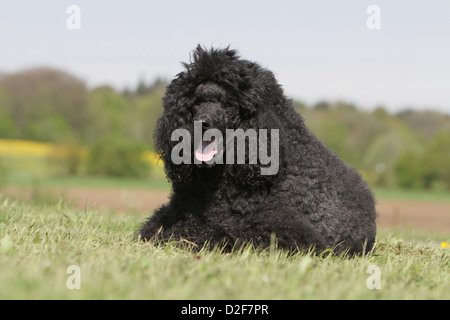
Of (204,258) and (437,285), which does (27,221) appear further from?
(437,285)

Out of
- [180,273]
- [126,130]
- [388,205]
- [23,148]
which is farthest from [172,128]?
[126,130]

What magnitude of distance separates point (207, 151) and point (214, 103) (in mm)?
401

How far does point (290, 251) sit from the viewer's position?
4.34 meters

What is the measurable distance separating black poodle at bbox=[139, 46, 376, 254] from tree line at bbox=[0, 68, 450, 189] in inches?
1266

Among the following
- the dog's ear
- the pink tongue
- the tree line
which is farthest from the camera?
the tree line

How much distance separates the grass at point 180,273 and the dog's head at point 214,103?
821 mm

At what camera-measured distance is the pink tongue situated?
14.5 ft

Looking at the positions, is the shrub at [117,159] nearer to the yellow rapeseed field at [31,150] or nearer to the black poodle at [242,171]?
the yellow rapeseed field at [31,150]

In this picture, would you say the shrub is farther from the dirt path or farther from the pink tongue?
the pink tongue

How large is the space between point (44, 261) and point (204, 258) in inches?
43.4

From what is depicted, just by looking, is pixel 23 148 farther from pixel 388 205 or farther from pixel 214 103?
pixel 214 103

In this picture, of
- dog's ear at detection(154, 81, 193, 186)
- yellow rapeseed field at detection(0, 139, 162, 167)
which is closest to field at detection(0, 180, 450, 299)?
dog's ear at detection(154, 81, 193, 186)

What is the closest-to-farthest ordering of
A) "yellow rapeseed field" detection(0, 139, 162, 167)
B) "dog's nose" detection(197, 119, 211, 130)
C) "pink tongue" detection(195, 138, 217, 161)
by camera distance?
"dog's nose" detection(197, 119, 211, 130) < "pink tongue" detection(195, 138, 217, 161) < "yellow rapeseed field" detection(0, 139, 162, 167)
